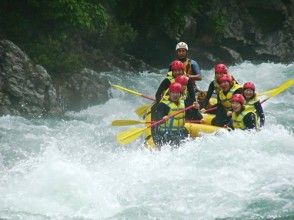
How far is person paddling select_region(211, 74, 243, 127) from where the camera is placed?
10.2 meters

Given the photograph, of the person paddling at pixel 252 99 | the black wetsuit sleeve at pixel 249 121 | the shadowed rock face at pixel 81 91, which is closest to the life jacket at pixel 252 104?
the person paddling at pixel 252 99

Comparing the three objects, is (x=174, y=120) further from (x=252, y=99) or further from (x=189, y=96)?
(x=252, y=99)

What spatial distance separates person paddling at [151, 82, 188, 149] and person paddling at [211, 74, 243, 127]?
3.02 ft

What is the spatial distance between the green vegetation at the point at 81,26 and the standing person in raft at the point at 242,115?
196 inches

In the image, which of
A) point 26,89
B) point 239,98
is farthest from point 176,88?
point 26,89

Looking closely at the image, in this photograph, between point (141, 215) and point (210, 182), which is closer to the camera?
point (141, 215)

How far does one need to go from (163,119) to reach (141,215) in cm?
261

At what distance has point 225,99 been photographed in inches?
404

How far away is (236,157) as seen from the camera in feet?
28.8

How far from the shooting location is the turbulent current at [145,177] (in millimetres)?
7043

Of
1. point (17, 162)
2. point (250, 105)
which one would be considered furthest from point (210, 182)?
point (17, 162)

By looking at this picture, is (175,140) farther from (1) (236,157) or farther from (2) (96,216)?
(2) (96,216)

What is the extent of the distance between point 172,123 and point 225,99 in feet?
4.36

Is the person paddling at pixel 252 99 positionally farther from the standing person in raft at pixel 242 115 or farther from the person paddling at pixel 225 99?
the person paddling at pixel 225 99
